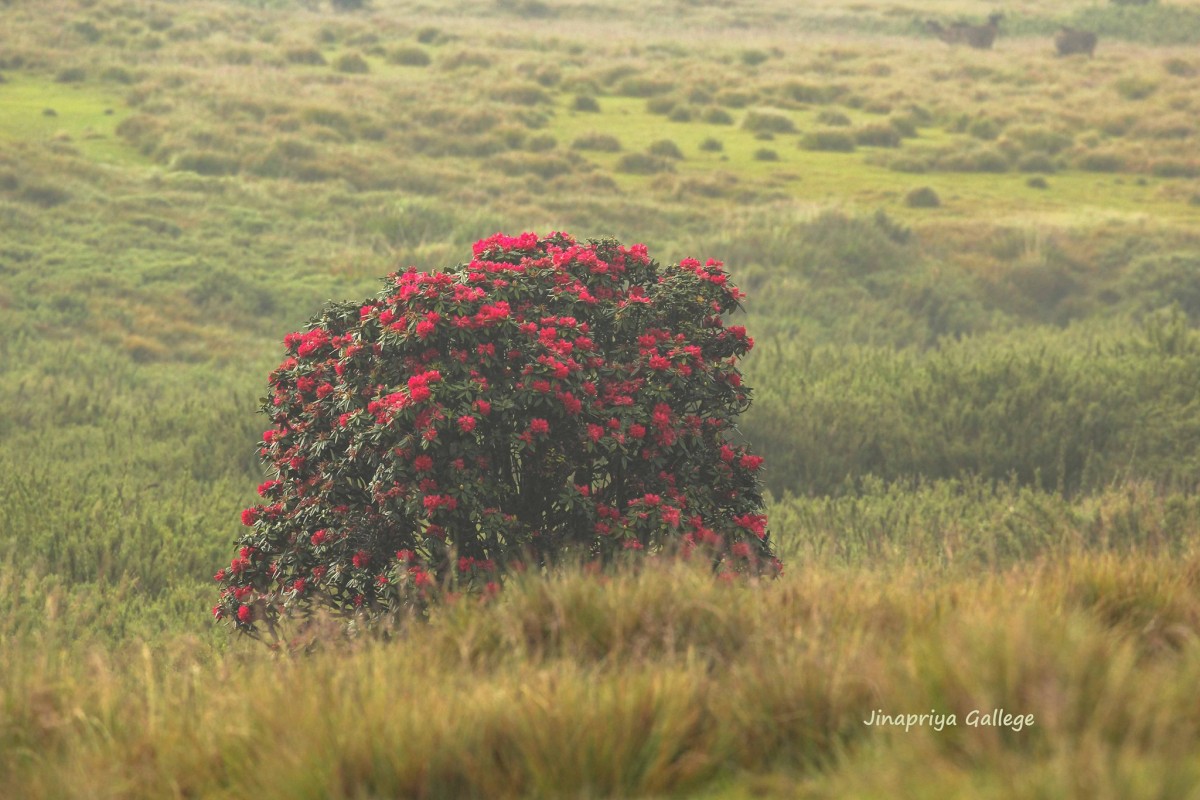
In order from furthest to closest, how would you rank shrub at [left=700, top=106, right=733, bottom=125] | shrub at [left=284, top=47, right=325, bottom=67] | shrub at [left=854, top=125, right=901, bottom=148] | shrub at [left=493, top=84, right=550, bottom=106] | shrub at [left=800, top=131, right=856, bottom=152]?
shrub at [left=284, top=47, right=325, bottom=67], shrub at [left=493, top=84, right=550, bottom=106], shrub at [left=700, top=106, right=733, bottom=125], shrub at [left=854, top=125, right=901, bottom=148], shrub at [left=800, top=131, right=856, bottom=152]

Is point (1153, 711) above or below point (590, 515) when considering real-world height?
above

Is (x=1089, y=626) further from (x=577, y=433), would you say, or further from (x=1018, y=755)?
(x=577, y=433)

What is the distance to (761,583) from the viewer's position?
19.0 ft

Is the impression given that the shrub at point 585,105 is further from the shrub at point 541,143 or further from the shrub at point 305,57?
the shrub at point 305,57

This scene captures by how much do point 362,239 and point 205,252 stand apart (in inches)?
101

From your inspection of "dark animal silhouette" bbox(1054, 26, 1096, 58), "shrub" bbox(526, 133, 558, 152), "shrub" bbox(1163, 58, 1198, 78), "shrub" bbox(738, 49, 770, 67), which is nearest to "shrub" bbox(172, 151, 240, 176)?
"shrub" bbox(526, 133, 558, 152)

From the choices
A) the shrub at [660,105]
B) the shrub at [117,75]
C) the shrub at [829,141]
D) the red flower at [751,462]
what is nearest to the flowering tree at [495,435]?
the red flower at [751,462]

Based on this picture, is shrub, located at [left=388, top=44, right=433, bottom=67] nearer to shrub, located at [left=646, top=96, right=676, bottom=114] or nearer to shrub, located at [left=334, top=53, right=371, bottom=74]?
shrub, located at [left=334, top=53, right=371, bottom=74]

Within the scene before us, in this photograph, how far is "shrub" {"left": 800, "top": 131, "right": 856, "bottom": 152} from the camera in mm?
31578

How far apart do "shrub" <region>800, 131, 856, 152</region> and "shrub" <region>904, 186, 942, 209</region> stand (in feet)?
17.1

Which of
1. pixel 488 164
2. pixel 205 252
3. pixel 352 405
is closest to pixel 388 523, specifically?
pixel 352 405

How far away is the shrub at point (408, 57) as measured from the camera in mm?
39000

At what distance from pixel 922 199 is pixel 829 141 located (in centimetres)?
573

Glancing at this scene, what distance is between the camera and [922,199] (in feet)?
86.6
